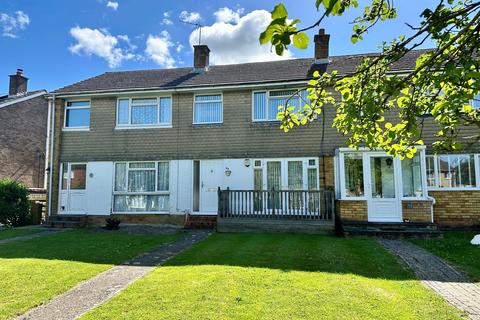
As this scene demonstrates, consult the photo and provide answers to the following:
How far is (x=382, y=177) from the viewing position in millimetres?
11156

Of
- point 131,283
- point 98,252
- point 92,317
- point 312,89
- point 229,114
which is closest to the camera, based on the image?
point 312,89

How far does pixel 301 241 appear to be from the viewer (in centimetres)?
923

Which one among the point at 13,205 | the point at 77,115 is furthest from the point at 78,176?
the point at 13,205

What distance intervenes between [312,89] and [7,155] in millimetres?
19174

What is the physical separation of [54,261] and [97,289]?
2.37 metres

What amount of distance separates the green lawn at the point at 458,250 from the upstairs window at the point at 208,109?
824cm

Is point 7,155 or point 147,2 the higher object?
point 147,2

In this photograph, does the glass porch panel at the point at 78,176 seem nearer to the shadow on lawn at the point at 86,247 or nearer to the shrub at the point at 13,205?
the shrub at the point at 13,205

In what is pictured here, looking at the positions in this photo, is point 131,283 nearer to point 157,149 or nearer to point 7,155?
point 157,149

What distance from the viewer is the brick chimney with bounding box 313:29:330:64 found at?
14242 mm

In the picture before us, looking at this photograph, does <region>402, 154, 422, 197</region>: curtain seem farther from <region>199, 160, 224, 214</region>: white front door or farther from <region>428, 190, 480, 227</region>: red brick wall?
<region>199, 160, 224, 214</region>: white front door

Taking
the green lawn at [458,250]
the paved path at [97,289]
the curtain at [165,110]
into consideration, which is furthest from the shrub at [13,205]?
the green lawn at [458,250]

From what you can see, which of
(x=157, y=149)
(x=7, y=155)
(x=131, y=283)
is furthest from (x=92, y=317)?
(x=7, y=155)

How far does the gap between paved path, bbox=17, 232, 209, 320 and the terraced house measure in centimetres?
481
